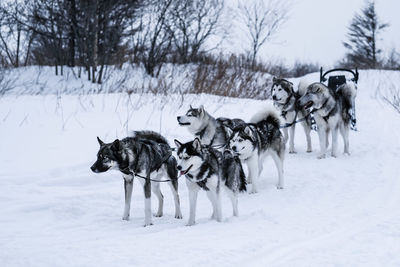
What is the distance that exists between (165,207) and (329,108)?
3.54 metres

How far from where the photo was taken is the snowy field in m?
3.05

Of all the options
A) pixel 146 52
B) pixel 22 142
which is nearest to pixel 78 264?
pixel 22 142

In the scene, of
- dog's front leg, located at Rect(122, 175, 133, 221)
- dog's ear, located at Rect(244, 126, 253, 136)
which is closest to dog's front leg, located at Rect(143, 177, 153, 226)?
dog's front leg, located at Rect(122, 175, 133, 221)

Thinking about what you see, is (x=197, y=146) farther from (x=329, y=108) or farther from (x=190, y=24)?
(x=190, y=24)

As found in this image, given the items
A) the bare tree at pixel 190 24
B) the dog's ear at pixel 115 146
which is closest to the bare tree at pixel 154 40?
the bare tree at pixel 190 24

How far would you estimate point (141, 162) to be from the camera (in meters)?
4.15

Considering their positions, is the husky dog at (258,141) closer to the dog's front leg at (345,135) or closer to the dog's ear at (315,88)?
the dog's ear at (315,88)

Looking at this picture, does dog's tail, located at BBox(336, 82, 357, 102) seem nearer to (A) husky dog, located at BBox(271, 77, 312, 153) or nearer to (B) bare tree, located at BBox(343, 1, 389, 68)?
(A) husky dog, located at BBox(271, 77, 312, 153)

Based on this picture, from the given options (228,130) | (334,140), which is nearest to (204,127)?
(228,130)

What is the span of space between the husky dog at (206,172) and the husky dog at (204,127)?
117cm

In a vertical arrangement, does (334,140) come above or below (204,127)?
below

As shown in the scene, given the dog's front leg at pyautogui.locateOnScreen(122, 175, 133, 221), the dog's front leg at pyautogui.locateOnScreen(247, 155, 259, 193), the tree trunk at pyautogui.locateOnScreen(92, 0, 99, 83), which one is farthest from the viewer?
the tree trunk at pyautogui.locateOnScreen(92, 0, 99, 83)

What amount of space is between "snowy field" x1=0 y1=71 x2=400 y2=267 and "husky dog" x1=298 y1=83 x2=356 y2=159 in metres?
0.41

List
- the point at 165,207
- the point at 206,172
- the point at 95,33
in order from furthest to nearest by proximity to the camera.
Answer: the point at 95,33 → the point at 165,207 → the point at 206,172
